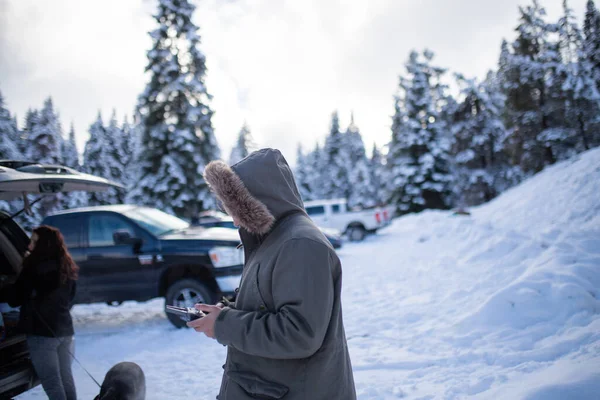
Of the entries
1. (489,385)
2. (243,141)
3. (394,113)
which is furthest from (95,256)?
(243,141)

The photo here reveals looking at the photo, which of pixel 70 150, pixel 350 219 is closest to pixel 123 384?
pixel 350 219

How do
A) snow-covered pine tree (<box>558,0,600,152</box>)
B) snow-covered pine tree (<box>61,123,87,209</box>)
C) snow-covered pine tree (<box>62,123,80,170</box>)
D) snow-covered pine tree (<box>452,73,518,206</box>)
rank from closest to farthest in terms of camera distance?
snow-covered pine tree (<box>558,0,600,152</box>)
snow-covered pine tree (<box>452,73,518,206</box>)
snow-covered pine tree (<box>61,123,87,209</box>)
snow-covered pine tree (<box>62,123,80,170</box>)

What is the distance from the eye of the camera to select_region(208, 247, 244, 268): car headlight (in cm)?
560

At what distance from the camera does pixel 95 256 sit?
5.98m

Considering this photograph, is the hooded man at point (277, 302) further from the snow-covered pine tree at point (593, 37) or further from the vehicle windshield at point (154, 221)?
the snow-covered pine tree at point (593, 37)

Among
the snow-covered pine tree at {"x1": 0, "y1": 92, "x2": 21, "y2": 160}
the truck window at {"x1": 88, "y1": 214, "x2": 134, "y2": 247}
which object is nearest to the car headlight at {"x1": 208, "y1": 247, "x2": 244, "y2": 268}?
the truck window at {"x1": 88, "y1": 214, "x2": 134, "y2": 247}

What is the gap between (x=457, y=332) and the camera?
178 inches

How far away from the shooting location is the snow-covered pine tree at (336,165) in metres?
45.4

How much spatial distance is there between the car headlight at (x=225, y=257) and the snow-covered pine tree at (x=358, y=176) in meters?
36.6

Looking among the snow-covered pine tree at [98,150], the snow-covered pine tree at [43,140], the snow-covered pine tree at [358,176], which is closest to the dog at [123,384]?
the snow-covered pine tree at [43,140]

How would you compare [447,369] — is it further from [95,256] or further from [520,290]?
[95,256]

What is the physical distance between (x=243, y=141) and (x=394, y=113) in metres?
27.4

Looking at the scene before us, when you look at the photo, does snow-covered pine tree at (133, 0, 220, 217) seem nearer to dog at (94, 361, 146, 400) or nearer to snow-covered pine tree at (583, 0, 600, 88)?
dog at (94, 361, 146, 400)

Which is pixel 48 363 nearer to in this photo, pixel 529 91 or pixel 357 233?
pixel 357 233
